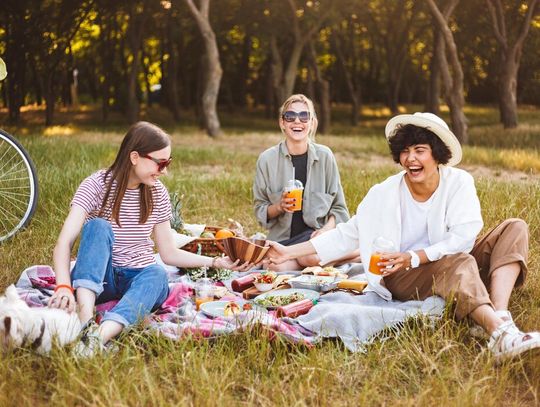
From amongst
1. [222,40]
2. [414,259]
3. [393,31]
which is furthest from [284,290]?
[222,40]

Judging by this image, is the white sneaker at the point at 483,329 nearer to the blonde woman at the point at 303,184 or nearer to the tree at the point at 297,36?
the blonde woman at the point at 303,184

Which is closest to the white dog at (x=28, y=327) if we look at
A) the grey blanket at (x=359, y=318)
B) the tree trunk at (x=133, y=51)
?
the grey blanket at (x=359, y=318)

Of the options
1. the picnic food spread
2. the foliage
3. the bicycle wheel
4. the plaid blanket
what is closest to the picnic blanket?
the plaid blanket

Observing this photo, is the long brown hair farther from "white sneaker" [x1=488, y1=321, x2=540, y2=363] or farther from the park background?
"white sneaker" [x1=488, y1=321, x2=540, y2=363]

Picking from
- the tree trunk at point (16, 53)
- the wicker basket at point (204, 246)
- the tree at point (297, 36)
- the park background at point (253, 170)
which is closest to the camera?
the park background at point (253, 170)

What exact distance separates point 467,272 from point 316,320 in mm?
858

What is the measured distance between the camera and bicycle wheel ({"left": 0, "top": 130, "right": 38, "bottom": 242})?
19.5 ft

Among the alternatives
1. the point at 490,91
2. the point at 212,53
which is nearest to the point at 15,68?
the point at 212,53

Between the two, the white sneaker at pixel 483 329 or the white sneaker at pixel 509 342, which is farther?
the white sneaker at pixel 483 329

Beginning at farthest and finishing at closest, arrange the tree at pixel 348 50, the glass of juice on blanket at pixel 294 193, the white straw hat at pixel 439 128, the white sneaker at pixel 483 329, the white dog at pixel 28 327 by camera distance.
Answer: the tree at pixel 348 50, the glass of juice on blanket at pixel 294 193, the white straw hat at pixel 439 128, the white sneaker at pixel 483 329, the white dog at pixel 28 327

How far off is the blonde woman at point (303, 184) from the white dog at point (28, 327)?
2.49 m

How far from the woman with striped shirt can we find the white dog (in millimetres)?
250

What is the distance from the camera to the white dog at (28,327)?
341 centimetres

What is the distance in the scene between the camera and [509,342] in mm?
3543
